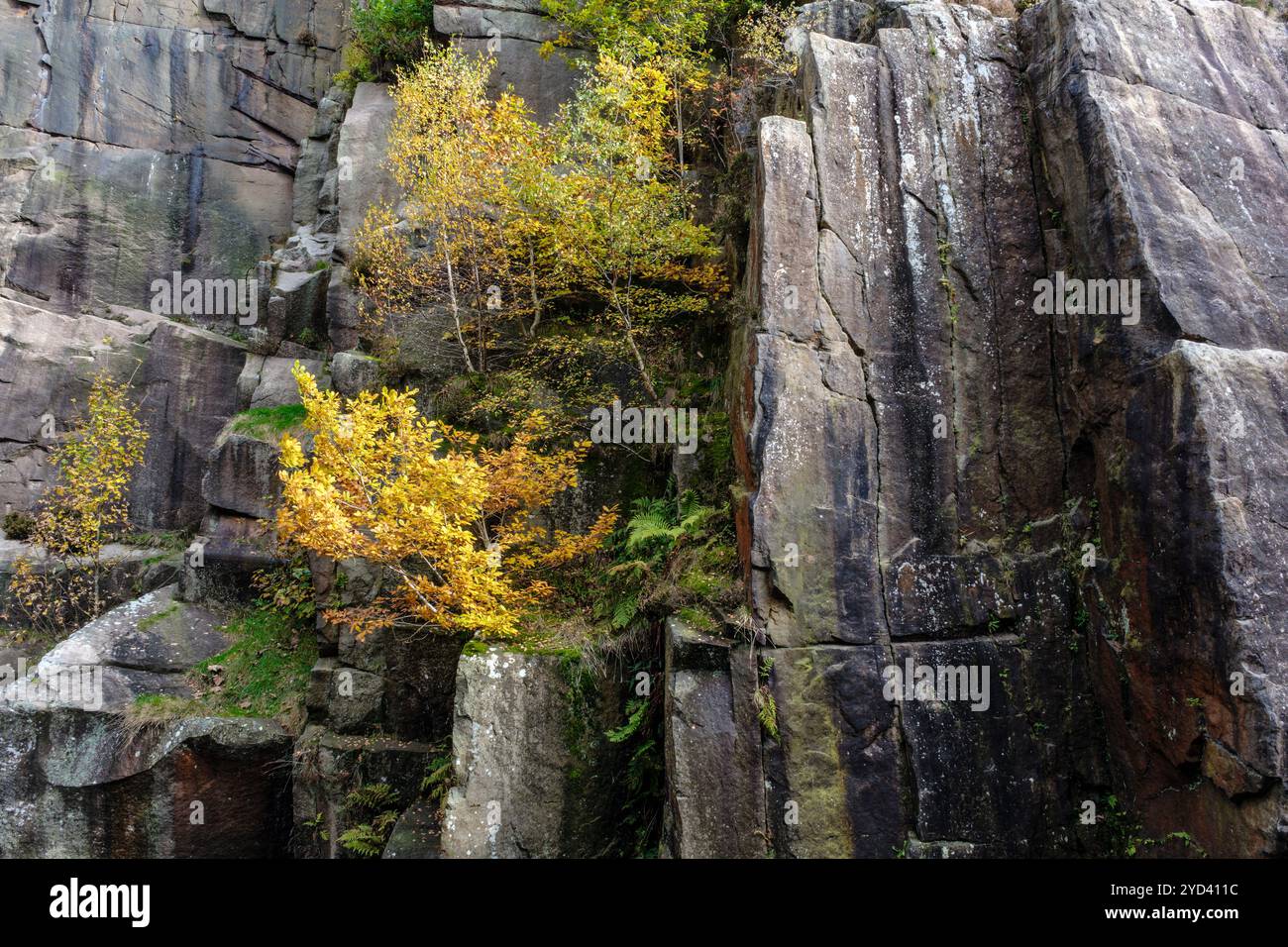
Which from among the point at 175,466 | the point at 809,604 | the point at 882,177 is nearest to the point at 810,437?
the point at 809,604

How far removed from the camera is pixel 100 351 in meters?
19.0

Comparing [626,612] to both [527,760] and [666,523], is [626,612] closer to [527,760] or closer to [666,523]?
[666,523]

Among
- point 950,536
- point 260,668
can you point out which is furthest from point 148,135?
point 950,536

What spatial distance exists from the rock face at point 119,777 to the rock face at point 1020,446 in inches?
320

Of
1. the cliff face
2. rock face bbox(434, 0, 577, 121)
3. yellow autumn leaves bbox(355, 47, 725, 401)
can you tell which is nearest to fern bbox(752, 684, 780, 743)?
the cliff face

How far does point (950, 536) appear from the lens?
9.99 m

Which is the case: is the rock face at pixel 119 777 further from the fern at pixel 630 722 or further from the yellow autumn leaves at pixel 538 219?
the yellow autumn leaves at pixel 538 219

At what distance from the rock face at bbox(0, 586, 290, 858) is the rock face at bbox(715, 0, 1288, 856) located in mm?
8128

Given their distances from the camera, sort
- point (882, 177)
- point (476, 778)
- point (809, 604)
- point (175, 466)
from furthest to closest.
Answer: point (175, 466)
point (882, 177)
point (476, 778)
point (809, 604)

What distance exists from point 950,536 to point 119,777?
12.9 metres

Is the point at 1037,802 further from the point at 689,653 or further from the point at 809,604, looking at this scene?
the point at 689,653

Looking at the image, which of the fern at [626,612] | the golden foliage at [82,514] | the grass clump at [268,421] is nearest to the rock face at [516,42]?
the grass clump at [268,421]

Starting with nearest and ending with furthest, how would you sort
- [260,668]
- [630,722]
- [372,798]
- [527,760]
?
[630,722] < [527,760] < [372,798] < [260,668]
